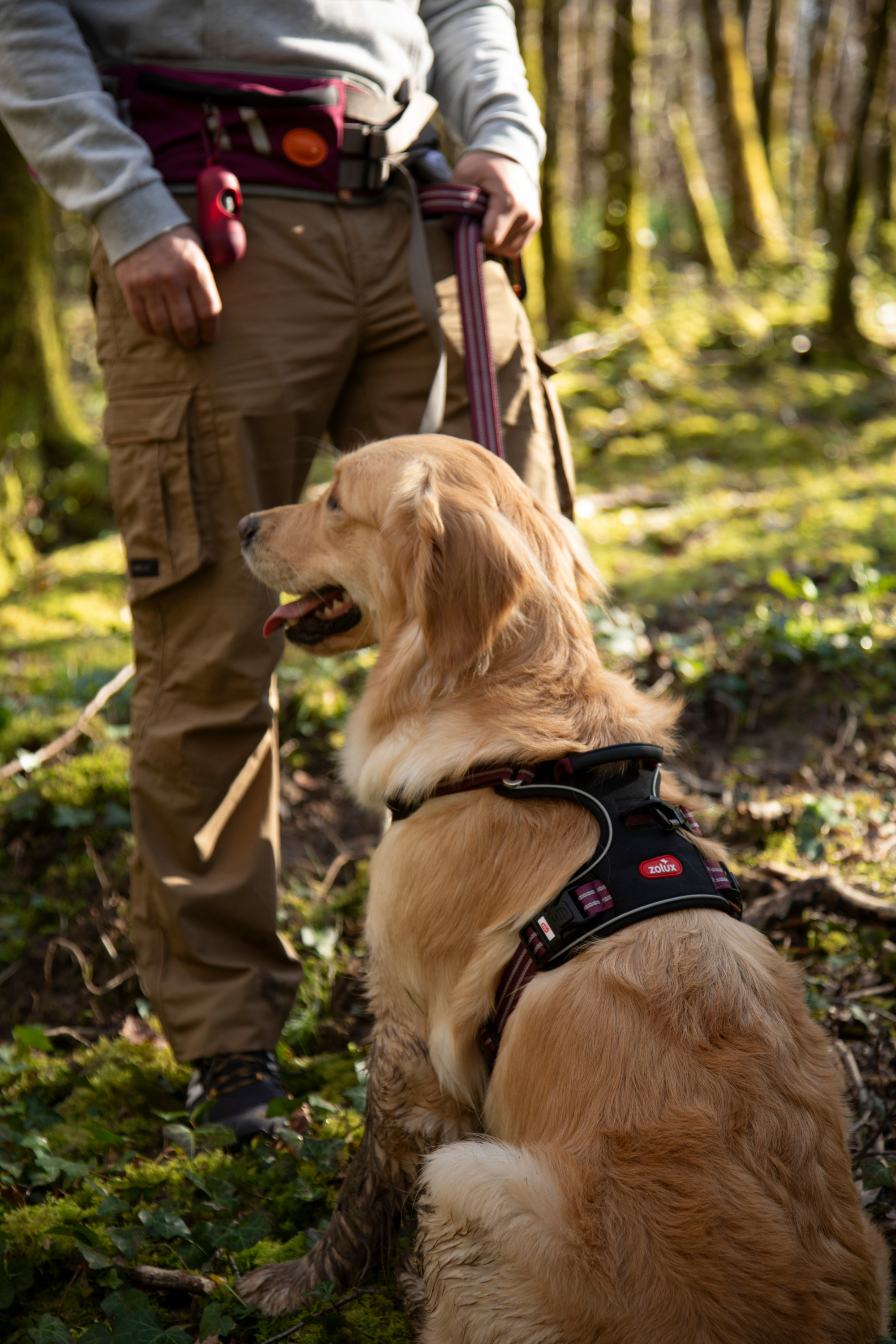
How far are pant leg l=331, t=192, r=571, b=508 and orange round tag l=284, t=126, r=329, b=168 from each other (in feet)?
0.50

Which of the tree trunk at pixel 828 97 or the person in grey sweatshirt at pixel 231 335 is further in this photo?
the tree trunk at pixel 828 97

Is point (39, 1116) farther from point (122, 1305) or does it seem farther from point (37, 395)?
point (37, 395)

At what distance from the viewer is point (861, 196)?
→ 999cm

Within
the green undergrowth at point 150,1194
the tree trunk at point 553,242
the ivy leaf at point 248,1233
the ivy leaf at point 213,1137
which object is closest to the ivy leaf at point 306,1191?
the green undergrowth at point 150,1194

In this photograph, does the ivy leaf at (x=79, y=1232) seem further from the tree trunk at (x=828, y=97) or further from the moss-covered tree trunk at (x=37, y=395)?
the tree trunk at (x=828, y=97)

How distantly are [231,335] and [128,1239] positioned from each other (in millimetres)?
2257

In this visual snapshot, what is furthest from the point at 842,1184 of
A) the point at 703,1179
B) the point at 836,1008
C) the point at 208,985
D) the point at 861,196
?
the point at 861,196

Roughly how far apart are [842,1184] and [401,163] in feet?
9.12

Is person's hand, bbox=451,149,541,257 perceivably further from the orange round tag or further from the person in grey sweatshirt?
the orange round tag

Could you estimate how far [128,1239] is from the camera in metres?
2.26

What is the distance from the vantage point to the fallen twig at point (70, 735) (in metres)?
4.24

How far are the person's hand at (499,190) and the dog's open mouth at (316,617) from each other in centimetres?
116

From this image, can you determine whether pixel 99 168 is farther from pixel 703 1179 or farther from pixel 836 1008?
pixel 836 1008

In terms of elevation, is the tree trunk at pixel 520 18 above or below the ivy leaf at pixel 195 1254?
above
